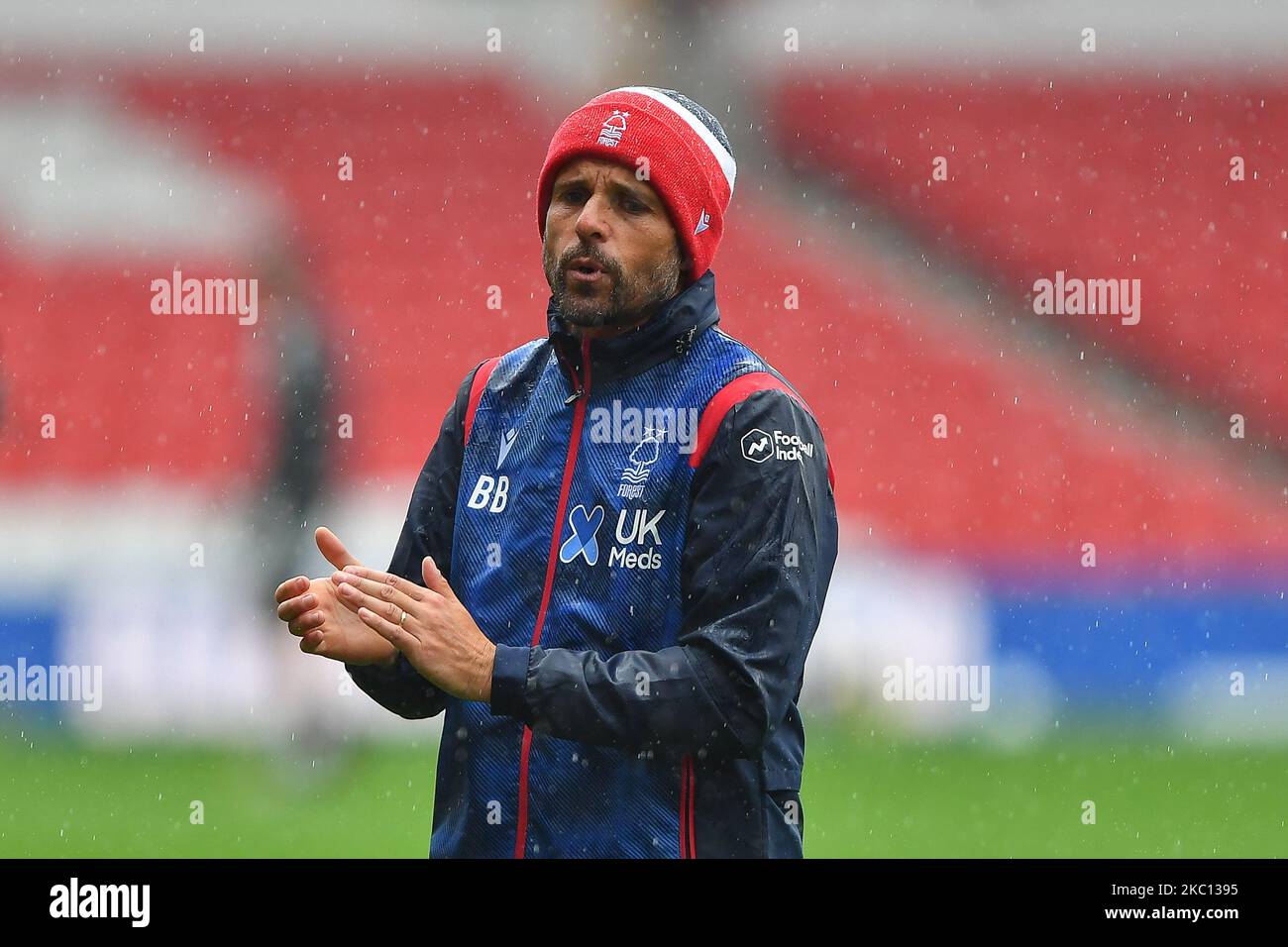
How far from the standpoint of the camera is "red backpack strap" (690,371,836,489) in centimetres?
236

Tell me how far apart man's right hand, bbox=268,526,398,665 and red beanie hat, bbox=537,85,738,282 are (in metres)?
0.72

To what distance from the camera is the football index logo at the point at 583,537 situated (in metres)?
2.37

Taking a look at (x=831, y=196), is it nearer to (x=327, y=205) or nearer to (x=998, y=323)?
(x=998, y=323)

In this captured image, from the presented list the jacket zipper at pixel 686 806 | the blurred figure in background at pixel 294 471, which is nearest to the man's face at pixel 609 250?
the jacket zipper at pixel 686 806

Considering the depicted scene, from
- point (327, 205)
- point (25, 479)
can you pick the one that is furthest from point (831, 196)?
point (25, 479)

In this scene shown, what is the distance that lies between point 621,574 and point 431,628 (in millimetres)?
287

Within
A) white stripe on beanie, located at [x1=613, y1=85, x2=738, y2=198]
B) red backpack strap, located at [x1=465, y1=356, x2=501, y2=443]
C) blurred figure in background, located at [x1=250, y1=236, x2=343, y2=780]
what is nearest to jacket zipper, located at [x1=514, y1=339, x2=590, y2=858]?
red backpack strap, located at [x1=465, y1=356, x2=501, y2=443]

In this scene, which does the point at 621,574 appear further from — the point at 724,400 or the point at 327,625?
the point at 327,625

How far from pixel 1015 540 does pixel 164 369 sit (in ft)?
17.6

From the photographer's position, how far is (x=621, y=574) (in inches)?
92.8

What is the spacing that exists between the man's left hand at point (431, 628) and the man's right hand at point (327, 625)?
0.11 meters

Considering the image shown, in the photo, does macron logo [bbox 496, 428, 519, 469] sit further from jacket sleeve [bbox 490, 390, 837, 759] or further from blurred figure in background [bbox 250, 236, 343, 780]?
blurred figure in background [bbox 250, 236, 343, 780]

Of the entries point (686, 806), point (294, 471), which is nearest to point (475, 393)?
point (686, 806)

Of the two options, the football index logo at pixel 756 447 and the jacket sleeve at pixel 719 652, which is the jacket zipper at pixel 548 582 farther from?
the football index logo at pixel 756 447
